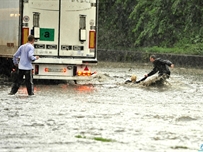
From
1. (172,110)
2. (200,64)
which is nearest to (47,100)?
(172,110)

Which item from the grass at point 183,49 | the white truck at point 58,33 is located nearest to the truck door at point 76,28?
the white truck at point 58,33

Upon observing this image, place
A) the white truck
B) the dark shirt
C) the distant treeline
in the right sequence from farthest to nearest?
the distant treeline < the dark shirt < the white truck

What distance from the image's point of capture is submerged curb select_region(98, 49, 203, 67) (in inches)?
1545

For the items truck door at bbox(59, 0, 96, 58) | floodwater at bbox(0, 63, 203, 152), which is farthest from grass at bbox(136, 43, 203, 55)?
floodwater at bbox(0, 63, 203, 152)

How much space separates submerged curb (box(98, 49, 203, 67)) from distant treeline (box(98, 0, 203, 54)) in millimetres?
2190

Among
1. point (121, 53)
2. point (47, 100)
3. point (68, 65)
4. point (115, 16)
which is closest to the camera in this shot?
point (47, 100)

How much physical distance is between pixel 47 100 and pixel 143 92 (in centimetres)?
452

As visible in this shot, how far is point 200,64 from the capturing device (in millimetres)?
38750

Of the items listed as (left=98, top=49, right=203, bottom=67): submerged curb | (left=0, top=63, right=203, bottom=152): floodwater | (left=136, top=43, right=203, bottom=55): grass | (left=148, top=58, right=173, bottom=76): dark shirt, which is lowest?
(left=98, top=49, right=203, bottom=67): submerged curb

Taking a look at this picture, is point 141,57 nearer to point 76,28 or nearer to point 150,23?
point 150,23

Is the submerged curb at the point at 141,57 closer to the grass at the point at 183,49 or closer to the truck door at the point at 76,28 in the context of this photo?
the grass at the point at 183,49

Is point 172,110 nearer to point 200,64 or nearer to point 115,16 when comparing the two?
point 200,64

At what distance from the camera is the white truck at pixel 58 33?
22.7 meters

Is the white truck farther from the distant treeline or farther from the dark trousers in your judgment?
the distant treeline
